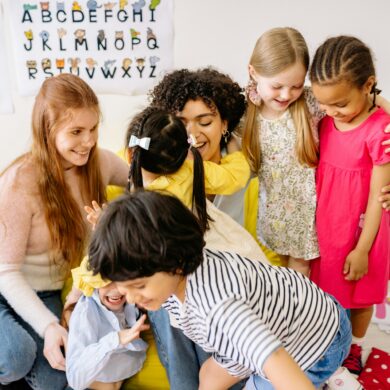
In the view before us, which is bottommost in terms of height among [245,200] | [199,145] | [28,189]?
[245,200]

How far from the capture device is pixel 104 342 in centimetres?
121

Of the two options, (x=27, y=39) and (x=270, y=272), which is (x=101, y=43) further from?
(x=270, y=272)

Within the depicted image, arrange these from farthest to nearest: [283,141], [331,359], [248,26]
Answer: [248,26], [283,141], [331,359]

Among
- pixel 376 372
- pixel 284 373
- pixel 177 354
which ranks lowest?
pixel 376 372

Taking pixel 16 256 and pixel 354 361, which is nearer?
pixel 16 256

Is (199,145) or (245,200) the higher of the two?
(199,145)

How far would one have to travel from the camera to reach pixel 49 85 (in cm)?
131

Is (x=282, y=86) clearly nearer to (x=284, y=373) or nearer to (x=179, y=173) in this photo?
(x=179, y=173)

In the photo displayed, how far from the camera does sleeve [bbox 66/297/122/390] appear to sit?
119cm

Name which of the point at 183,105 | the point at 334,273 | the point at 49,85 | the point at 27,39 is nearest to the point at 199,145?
the point at 183,105

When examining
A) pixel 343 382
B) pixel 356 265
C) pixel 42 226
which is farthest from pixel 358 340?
pixel 42 226

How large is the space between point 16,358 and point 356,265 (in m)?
0.97

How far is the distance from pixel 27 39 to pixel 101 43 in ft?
0.97

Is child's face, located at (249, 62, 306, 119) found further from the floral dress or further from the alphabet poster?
the alphabet poster
